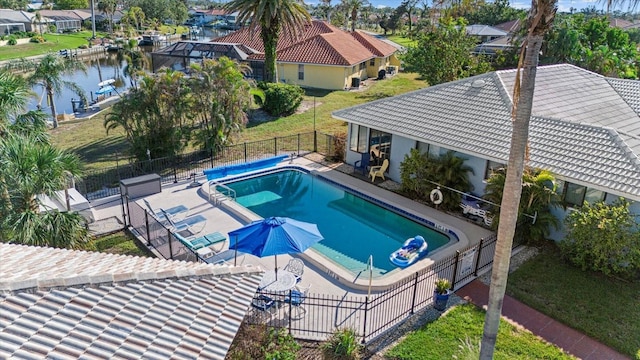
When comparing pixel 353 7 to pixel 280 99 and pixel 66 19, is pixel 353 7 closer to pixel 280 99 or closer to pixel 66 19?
pixel 280 99

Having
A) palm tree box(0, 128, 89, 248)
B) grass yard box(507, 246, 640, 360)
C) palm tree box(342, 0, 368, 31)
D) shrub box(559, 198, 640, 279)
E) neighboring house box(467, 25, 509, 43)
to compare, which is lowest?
grass yard box(507, 246, 640, 360)

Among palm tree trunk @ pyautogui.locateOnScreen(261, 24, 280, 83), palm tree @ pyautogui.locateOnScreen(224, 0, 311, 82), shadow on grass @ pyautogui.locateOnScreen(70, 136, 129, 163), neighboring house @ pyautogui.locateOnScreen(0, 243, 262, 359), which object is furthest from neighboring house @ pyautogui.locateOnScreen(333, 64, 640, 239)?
palm tree trunk @ pyautogui.locateOnScreen(261, 24, 280, 83)

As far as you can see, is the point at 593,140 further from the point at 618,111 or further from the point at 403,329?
the point at 403,329

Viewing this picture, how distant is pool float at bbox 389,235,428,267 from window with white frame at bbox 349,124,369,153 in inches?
325

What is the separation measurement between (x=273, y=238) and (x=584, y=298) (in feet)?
30.1

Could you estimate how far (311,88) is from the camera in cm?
4462

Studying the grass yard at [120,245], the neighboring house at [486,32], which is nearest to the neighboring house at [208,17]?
the neighboring house at [486,32]

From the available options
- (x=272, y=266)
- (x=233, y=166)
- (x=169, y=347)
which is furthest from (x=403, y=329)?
(x=233, y=166)

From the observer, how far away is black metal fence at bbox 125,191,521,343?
1175 centimetres

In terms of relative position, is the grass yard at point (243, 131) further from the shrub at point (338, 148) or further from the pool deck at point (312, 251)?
the pool deck at point (312, 251)

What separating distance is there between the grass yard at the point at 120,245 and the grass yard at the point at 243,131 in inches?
334

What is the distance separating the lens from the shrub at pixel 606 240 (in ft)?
44.8

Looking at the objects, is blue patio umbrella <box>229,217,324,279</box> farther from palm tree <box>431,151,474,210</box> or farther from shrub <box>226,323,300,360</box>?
palm tree <box>431,151,474,210</box>

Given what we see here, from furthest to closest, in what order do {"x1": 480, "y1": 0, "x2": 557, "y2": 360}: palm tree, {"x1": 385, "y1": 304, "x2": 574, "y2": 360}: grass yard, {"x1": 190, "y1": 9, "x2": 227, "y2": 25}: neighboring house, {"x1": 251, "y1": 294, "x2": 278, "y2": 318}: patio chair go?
{"x1": 190, "y1": 9, "x2": 227, "y2": 25}: neighboring house
{"x1": 251, "y1": 294, "x2": 278, "y2": 318}: patio chair
{"x1": 385, "y1": 304, "x2": 574, "y2": 360}: grass yard
{"x1": 480, "y1": 0, "x2": 557, "y2": 360}: palm tree
